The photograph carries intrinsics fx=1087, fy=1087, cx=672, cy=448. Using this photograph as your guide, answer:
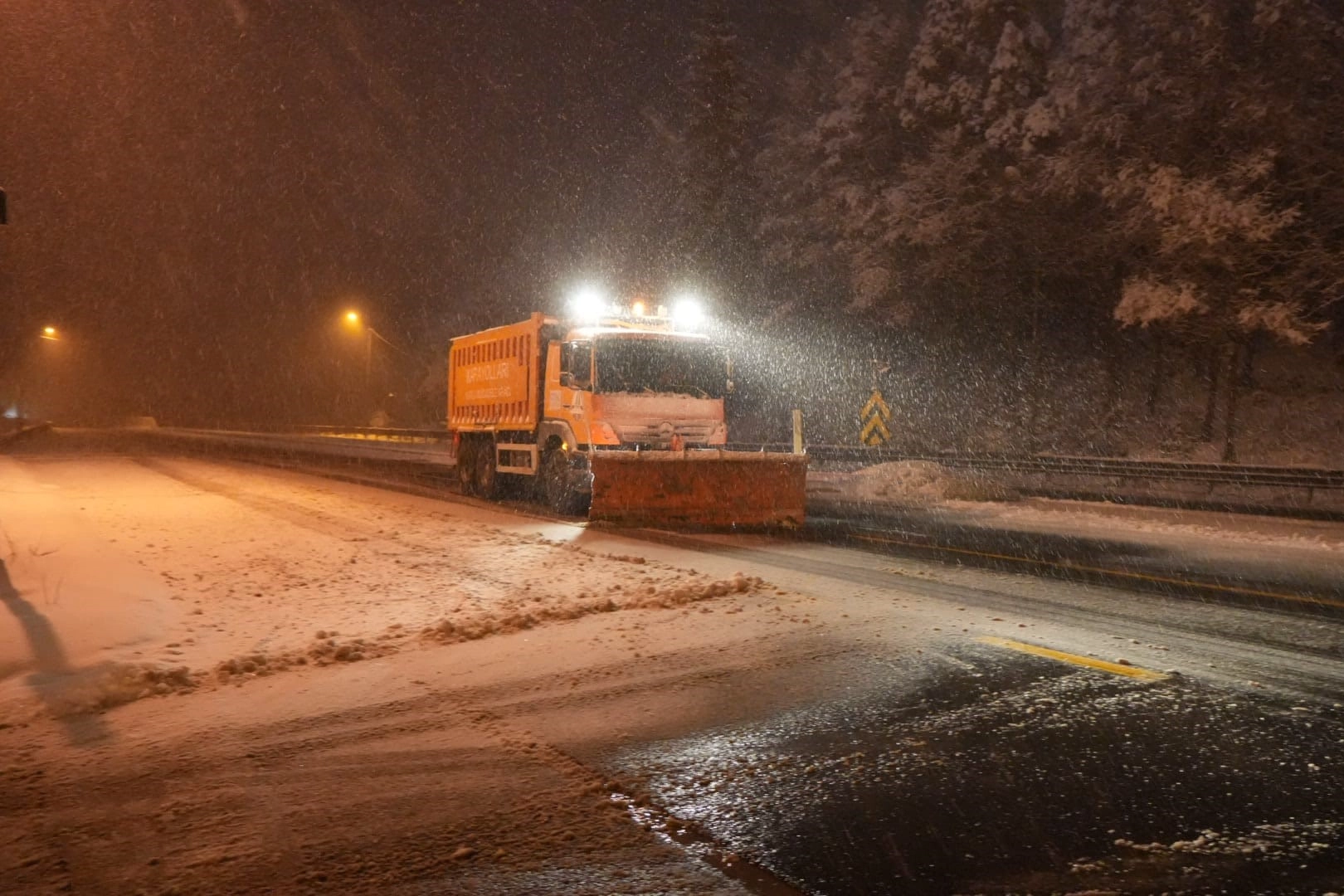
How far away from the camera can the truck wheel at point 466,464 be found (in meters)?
22.5

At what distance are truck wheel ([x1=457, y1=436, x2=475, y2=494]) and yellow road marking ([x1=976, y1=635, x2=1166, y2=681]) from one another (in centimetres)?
1580

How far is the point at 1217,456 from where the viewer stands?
28.8 metres

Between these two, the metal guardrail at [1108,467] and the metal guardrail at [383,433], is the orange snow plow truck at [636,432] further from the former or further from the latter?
the metal guardrail at [383,433]

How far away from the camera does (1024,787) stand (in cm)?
490

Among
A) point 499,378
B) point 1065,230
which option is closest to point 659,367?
point 499,378

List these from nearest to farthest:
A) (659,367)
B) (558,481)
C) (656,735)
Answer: (656,735) → (659,367) → (558,481)

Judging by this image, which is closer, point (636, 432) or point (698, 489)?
point (698, 489)

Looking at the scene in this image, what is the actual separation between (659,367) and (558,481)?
263 centimetres

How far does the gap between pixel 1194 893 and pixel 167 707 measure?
5482 millimetres

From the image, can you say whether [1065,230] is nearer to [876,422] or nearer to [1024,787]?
[876,422]

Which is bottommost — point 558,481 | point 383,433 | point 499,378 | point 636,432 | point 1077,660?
point 1077,660

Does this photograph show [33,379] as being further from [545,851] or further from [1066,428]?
[545,851]

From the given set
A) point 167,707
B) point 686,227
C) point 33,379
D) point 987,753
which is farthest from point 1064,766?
point 33,379

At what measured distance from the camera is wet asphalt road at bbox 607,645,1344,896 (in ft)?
13.3
